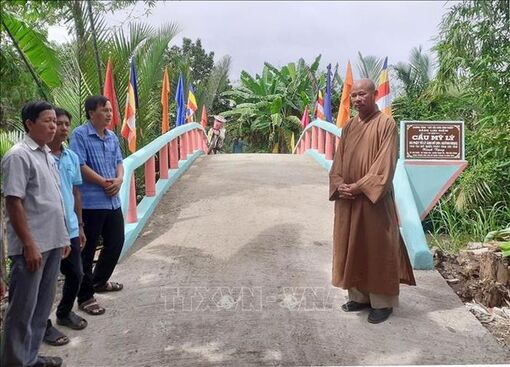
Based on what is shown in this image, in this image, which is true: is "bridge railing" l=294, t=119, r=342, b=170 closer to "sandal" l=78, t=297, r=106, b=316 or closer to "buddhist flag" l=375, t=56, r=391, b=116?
"buddhist flag" l=375, t=56, r=391, b=116

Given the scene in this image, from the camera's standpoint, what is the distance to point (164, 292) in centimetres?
412

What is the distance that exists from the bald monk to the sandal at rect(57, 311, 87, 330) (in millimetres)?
1754

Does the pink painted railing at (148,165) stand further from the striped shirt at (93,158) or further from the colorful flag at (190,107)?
the colorful flag at (190,107)

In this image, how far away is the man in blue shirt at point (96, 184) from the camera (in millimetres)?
3680

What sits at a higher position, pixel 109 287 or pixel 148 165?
pixel 148 165

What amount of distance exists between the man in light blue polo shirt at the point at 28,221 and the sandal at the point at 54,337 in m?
0.44

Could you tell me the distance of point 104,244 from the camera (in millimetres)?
3955

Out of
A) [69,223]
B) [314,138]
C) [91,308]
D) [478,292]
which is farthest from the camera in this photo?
[314,138]

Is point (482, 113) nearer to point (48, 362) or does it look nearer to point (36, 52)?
point (36, 52)

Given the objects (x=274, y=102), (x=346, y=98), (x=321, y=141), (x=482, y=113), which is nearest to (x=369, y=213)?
(x=482, y=113)

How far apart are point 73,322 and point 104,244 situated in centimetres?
63

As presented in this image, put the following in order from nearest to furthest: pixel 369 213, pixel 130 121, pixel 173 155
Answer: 1. pixel 369 213
2. pixel 130 121
3. pixel 173 155

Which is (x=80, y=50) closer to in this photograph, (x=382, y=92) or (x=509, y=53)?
(x=382, y=92)

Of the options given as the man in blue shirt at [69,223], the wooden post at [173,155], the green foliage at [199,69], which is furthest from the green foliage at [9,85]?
the green foliage at [199,69]
